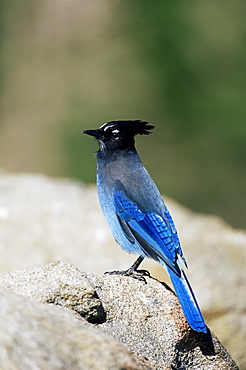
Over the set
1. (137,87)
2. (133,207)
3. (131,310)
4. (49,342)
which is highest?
(137,87)

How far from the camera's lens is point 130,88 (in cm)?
1228

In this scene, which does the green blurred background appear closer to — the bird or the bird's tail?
the bird

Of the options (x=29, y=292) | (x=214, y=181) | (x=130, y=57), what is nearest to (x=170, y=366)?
(x=29, y=292)

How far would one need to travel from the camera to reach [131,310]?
3.60 m

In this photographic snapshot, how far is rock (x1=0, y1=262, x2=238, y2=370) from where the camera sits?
3.29 meters

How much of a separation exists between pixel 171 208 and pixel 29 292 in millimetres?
3475

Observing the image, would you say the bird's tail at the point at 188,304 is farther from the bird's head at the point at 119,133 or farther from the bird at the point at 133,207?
the bird's head at the point at 119,133

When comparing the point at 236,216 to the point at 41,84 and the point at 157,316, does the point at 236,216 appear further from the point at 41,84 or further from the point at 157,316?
the point at 157,316

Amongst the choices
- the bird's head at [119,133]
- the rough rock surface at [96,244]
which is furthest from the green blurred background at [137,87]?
the bird's head at [119,133]

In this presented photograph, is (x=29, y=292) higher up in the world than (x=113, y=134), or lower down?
lower down

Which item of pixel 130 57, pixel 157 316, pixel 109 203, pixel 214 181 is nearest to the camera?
pixel 157 316

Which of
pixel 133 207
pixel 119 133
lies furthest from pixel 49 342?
pixel 119 133

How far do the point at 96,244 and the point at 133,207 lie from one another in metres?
1.57

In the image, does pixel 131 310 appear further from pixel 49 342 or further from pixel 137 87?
pixel 137 87
